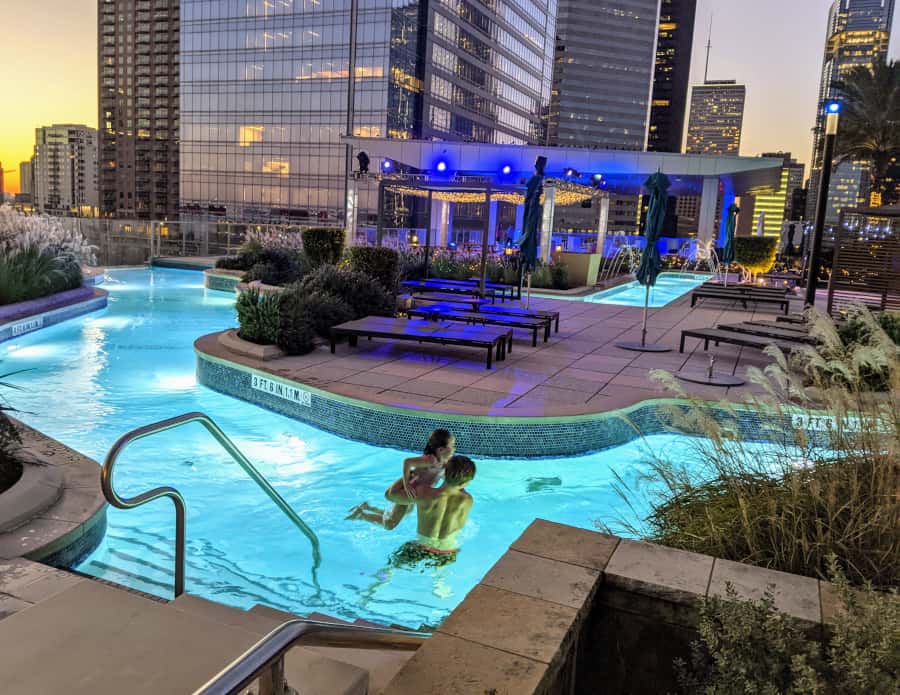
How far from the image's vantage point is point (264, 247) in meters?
18.6

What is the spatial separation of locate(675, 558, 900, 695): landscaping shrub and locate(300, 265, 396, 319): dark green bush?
8.61 metres

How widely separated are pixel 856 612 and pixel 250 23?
71.6m

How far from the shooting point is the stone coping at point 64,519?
131 inches

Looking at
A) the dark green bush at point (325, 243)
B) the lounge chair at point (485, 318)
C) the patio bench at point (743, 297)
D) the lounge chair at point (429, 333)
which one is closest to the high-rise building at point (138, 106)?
the dark green bush at point (325, 243)

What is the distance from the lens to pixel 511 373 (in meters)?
7.93

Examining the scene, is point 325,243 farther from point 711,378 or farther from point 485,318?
point 711,378

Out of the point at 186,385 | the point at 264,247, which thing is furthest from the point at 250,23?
the point at 186,385

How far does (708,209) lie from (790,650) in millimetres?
28125

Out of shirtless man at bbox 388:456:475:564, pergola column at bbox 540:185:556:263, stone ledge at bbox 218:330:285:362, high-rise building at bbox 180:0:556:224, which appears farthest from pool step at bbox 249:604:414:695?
high-rise building at bbox 180:0:556:224

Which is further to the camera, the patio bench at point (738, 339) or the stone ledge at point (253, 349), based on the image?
the patio bench at point (738, 339)

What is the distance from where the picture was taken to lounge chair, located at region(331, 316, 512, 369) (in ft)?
26.4

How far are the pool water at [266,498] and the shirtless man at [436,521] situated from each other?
13 centimetres

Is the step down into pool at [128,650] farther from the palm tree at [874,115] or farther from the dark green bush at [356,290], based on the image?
the palm tree at [874,115]

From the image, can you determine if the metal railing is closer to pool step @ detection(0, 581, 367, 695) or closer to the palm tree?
pool step @ detection(0, 581, 367, 695)
